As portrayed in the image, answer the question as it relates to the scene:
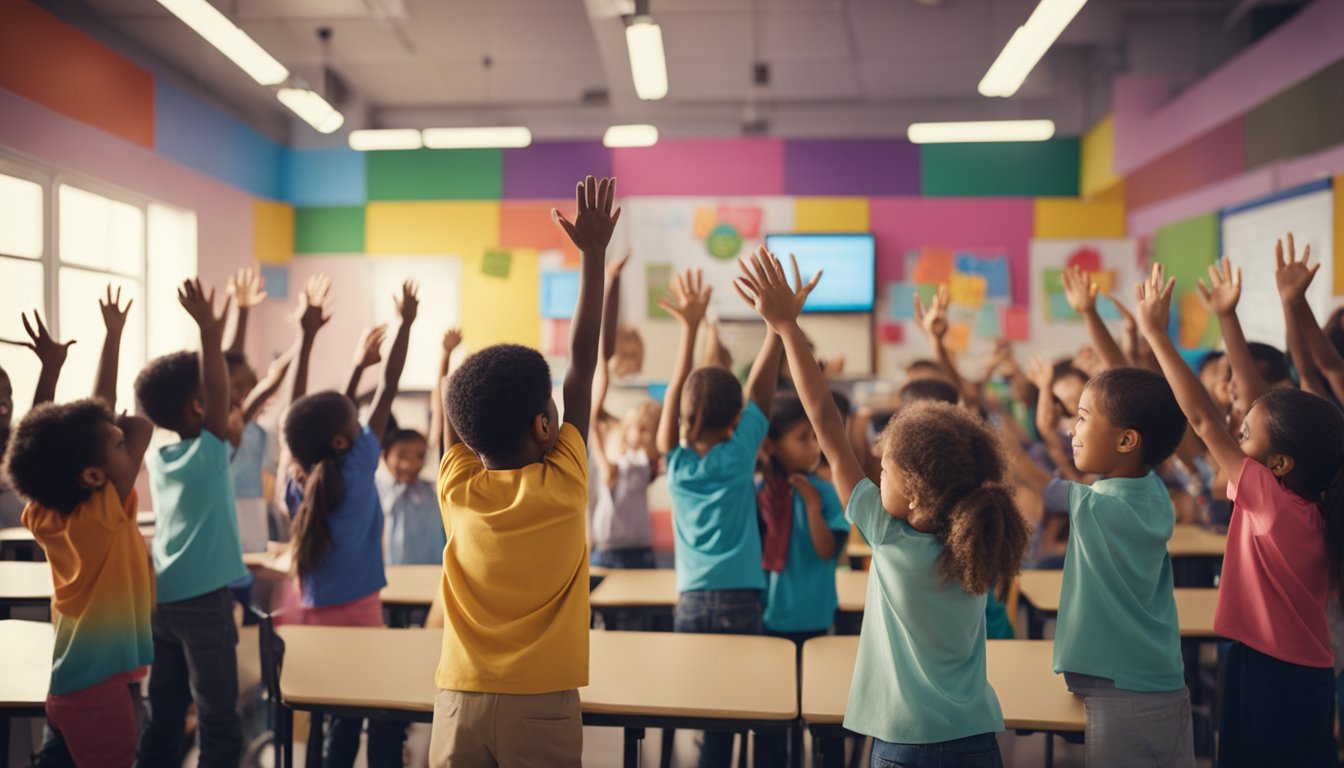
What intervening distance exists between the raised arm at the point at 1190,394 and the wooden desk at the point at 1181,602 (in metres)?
0.35

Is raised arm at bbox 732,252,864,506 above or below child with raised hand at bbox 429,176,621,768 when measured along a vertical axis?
above

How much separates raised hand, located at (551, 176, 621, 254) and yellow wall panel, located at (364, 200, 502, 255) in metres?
5.30

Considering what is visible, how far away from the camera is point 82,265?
4680 millimetres

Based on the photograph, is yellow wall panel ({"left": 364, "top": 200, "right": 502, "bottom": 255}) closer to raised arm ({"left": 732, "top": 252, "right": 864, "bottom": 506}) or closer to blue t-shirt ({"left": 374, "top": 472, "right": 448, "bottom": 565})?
blue t-shirt ({"left": 374, "top": 472, "right": 448, "bottom": 565})

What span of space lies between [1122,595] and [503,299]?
5561 mm

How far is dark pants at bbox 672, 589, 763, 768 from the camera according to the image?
212 centimetres

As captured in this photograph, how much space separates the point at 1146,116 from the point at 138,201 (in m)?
6.04

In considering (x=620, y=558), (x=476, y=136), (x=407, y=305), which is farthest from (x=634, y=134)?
(x=407, y=305)

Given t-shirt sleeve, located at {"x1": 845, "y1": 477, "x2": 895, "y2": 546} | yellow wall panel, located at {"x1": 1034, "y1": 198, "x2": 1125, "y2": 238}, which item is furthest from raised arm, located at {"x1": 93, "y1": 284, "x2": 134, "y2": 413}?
yellow wall panel, located at {"x1": 1034, "y1": 198, "x2": 1125, "y2": 238}

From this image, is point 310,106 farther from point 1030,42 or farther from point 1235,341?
point 1235,341

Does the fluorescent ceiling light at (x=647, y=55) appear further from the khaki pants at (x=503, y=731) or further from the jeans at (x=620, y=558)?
the khaki pants at (x=503, y=731)

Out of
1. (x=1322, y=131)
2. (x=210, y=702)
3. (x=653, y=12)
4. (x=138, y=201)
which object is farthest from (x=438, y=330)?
(x=1322, y=131)

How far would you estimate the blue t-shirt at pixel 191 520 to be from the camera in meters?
2.07

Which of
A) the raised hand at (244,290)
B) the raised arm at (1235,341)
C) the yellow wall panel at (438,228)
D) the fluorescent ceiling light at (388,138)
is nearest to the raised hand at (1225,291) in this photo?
the raised arm at (1235,341)
